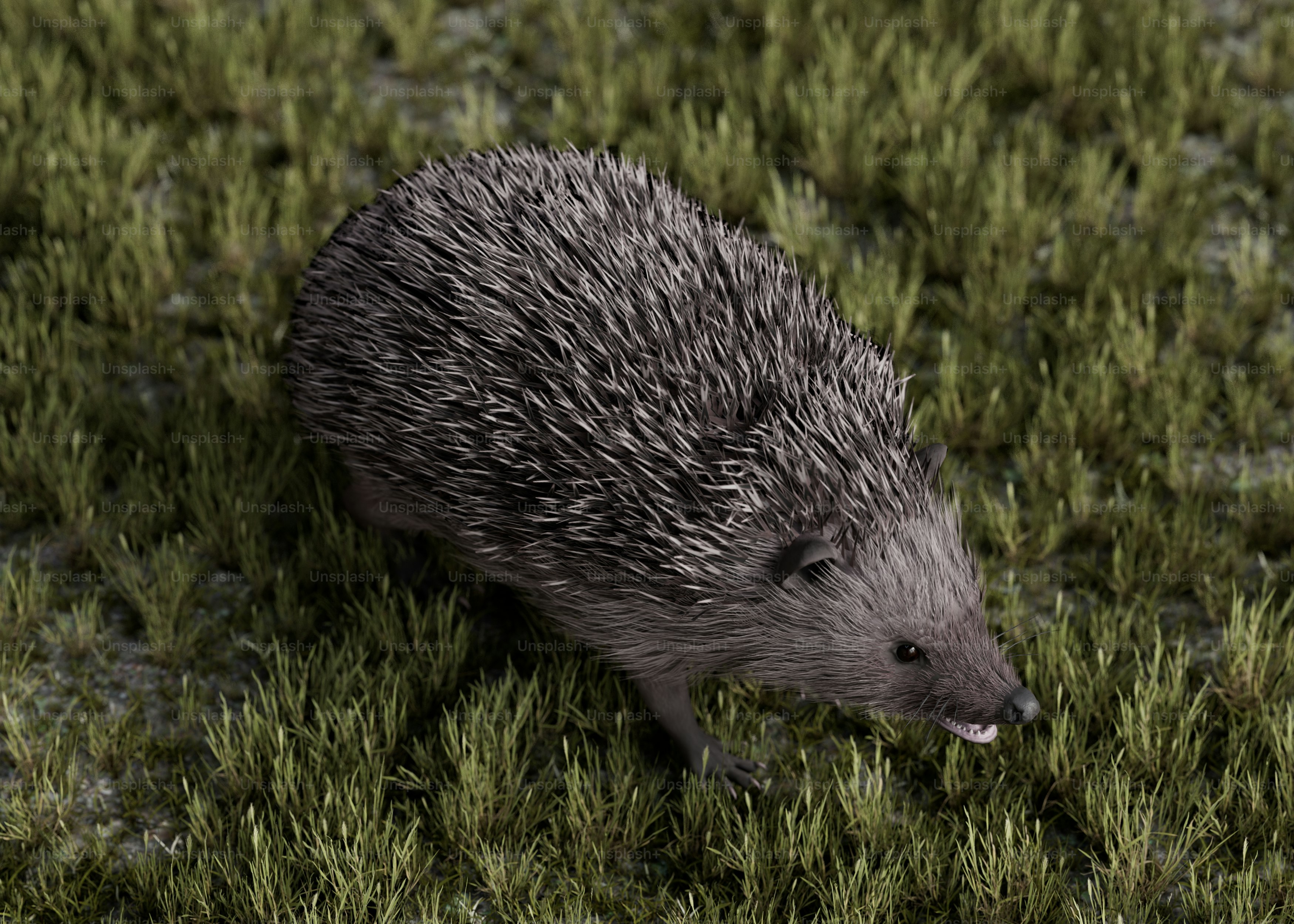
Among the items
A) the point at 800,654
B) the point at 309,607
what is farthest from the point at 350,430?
the point at 800,654

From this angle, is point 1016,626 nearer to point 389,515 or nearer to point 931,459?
point 931,459

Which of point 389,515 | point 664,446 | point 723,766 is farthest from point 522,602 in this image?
point 664,446

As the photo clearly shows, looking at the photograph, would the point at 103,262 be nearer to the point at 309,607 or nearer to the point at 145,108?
the point at 145,108

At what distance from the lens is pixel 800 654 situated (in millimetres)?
3627

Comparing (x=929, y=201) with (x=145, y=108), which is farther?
(x=145, y=108)

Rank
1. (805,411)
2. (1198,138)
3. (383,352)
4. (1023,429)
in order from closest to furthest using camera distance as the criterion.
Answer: (805,411)
(383,352)
(1023,429)
(1198,138)

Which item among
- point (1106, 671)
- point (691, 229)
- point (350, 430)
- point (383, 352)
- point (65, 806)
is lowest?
point (65, 806)

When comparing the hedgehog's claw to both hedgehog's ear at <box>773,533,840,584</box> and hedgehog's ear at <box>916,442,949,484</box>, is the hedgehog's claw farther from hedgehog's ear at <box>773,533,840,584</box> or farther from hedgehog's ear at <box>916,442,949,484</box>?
hedgehog's ear at <box>916,442,949,484</box>

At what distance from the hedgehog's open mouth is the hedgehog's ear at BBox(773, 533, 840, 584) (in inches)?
28.2

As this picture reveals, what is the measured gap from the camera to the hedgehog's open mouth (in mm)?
3666

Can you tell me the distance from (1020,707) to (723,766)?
1.12 meters

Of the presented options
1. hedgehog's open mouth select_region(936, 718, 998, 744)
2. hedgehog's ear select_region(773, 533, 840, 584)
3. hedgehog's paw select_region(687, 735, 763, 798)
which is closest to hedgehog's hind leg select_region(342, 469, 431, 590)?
hedgehog's paw select_region(687, 735, 763, 798)

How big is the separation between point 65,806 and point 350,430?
1.64 metres

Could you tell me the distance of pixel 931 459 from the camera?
12.2 ft
